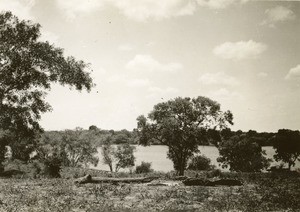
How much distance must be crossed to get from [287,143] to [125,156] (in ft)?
123

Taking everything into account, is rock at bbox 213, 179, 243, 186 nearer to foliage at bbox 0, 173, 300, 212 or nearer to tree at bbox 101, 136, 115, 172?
foliage at bbox 0, 173, 300, 212

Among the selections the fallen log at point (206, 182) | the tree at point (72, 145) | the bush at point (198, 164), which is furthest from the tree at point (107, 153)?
the fallen log at point (206, 182)

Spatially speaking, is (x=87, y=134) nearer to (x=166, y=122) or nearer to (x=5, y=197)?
(x=166, y=122)

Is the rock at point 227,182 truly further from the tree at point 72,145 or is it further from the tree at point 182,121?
the tree at point 72,145

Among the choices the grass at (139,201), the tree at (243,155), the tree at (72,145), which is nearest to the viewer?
the grass at (139,201)

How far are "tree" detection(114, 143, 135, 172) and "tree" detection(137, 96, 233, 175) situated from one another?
3491cm

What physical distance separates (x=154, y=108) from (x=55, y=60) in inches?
1226

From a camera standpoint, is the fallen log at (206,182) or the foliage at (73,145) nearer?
the fallen log at (206,182)

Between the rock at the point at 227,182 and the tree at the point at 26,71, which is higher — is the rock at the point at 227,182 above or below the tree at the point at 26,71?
below

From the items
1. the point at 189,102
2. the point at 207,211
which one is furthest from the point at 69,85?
the point at 189,102

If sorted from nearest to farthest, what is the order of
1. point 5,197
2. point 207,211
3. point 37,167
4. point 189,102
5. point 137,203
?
point 207,211 < point 137,203 < point 5,197 < point 37,167 < point 189,102

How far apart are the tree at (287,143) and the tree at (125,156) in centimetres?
3356

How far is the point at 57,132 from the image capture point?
277 ft

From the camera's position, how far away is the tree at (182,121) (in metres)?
51.3
